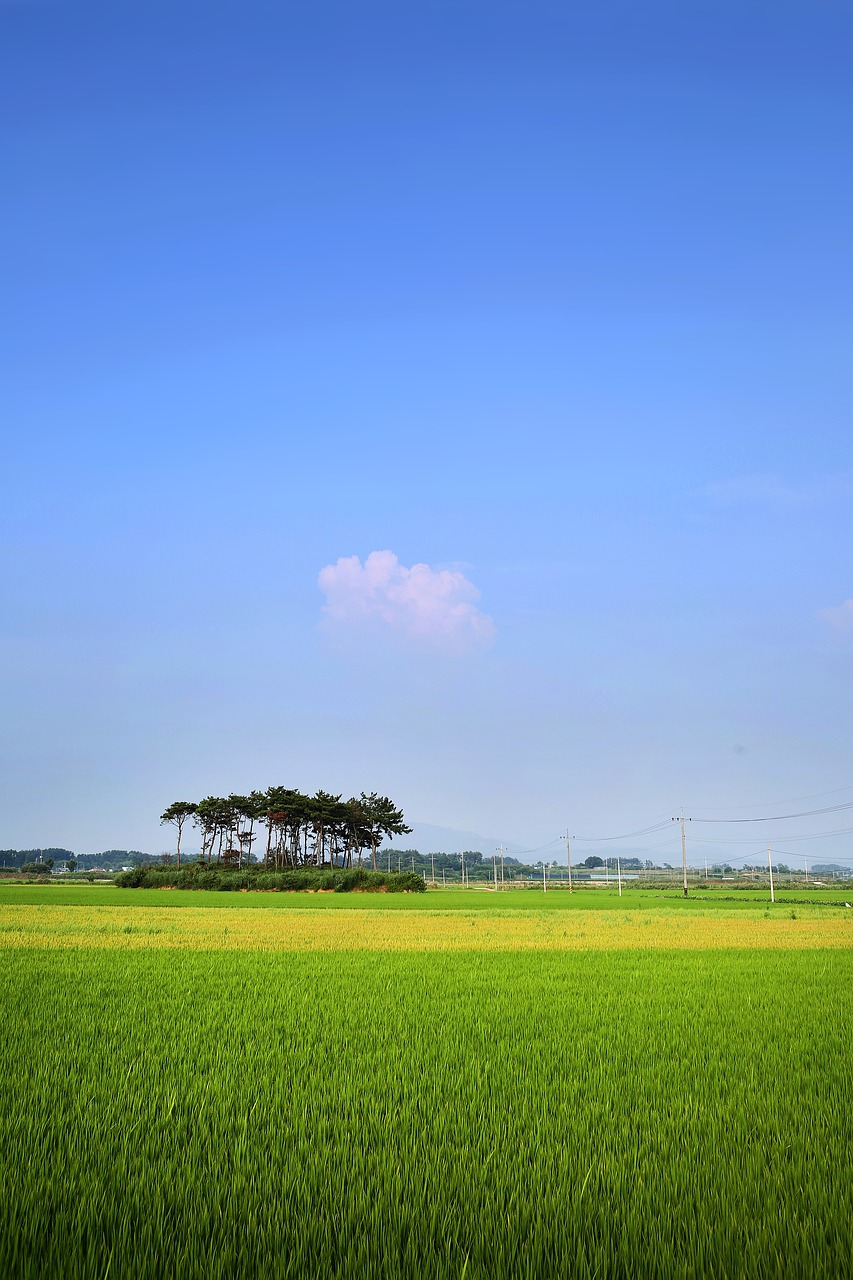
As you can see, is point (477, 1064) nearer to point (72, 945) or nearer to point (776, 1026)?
point (776, 1026)

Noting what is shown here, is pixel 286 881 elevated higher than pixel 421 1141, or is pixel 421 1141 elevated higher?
pixel 421 1141

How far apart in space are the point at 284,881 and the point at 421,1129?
68962 mm

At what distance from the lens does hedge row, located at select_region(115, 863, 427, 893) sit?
71500 millimetres

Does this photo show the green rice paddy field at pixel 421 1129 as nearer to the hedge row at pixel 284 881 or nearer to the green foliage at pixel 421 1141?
the green foliage at pixel 421 1141

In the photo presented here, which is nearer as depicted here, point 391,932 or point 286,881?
point 391,932

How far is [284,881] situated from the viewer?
71.0m

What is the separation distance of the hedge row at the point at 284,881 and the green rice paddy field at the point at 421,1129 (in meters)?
59.9

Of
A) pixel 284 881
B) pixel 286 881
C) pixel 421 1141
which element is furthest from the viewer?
pixel 286 881

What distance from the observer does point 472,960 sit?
18.4 meters

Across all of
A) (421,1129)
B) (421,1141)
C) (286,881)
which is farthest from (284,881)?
(421,1141)

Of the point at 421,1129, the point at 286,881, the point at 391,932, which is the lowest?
Answer: the point at 286,881

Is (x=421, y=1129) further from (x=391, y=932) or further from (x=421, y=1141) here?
(x=391, y=932)

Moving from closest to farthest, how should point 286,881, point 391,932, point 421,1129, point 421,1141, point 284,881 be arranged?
point 421,1141 < point 421,1129 < point 391,932 < point 284,881 < point 286,881

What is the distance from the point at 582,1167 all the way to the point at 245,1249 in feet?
6.89
